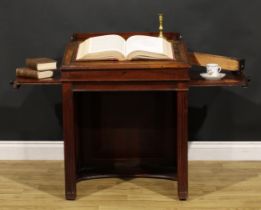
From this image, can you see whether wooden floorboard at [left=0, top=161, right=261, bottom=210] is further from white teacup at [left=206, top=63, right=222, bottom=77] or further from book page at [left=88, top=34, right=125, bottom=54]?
book page at [left=88, top=34, right=125, bottom=54]

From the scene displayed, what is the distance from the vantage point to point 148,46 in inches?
133

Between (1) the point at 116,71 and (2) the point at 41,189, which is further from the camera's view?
(2) the point at 41,189

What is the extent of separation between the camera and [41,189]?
3695 millimetres

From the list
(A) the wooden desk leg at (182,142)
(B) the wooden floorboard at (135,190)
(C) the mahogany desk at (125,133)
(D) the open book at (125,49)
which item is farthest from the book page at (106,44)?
(B) the wooden floorboard at (135,190)

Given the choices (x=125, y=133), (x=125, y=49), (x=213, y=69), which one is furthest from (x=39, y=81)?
(x=213, y=69)

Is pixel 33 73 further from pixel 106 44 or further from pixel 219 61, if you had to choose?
pixel 219 61

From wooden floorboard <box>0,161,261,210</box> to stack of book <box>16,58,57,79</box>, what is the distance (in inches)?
27.0

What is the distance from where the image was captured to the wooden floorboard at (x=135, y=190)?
3.46 metres

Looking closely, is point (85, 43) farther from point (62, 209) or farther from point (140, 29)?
point (62, 209)

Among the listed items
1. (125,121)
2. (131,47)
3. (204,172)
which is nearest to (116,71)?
(131,47)

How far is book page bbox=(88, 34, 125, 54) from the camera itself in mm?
3356

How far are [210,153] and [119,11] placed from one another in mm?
1067

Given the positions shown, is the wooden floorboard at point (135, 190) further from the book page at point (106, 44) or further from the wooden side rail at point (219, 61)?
the book page at point (106, 44)

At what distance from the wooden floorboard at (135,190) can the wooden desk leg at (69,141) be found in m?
0.08
